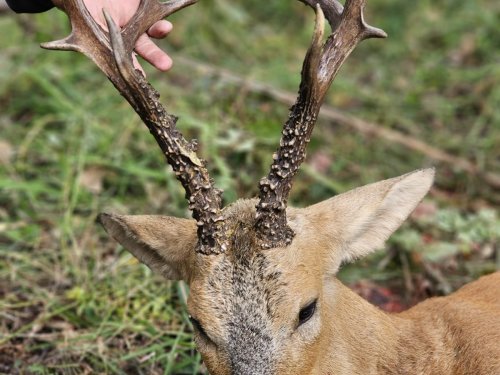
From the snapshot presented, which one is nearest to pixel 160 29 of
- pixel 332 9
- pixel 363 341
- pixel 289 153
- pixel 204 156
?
pixel 332 9

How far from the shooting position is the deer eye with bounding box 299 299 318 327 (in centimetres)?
346

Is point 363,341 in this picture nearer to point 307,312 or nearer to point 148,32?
point 307,312

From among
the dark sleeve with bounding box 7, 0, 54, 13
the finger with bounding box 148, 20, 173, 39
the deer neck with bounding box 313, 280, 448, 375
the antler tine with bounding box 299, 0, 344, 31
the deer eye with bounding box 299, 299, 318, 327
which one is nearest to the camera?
the deer eye with bounding box 299, 299, 318, 327

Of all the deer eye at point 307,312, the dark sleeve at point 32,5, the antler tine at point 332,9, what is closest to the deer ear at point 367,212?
the deer eye at point 307,312

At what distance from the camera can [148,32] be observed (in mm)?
4543

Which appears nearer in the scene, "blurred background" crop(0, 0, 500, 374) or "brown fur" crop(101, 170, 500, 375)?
"brown fur" crop(101, 170, 500, 375)

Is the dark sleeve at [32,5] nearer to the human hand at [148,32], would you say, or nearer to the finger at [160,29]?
the human hand at [148,32]

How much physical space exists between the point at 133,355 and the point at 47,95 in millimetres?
3587

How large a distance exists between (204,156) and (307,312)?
10.7ft

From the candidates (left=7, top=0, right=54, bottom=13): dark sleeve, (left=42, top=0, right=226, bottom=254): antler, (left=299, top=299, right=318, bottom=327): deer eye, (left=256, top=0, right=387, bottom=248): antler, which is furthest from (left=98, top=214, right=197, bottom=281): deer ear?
(left=7, top=0, right=54, bottom=13): dark sleeve

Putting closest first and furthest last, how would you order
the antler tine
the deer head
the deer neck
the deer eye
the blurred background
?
the deer head < the deer eye < the deer neck < the antler tine < the blurred background

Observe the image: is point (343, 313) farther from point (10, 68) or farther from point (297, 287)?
point (10, 68)

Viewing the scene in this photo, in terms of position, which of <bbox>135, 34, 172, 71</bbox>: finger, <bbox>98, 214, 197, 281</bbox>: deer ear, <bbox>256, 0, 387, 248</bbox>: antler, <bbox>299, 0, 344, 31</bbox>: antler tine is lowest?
<bbox>98, 214, 197, 281</bbox>: deer ear

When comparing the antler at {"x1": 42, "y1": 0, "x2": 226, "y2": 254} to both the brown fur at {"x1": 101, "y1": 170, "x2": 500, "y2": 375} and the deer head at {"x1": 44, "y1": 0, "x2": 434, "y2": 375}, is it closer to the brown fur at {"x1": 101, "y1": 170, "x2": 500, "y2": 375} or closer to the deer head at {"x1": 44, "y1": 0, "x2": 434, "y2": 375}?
the deer head at {"x1": 44, "y1": 0, "x2": 434, "y2": 375}
